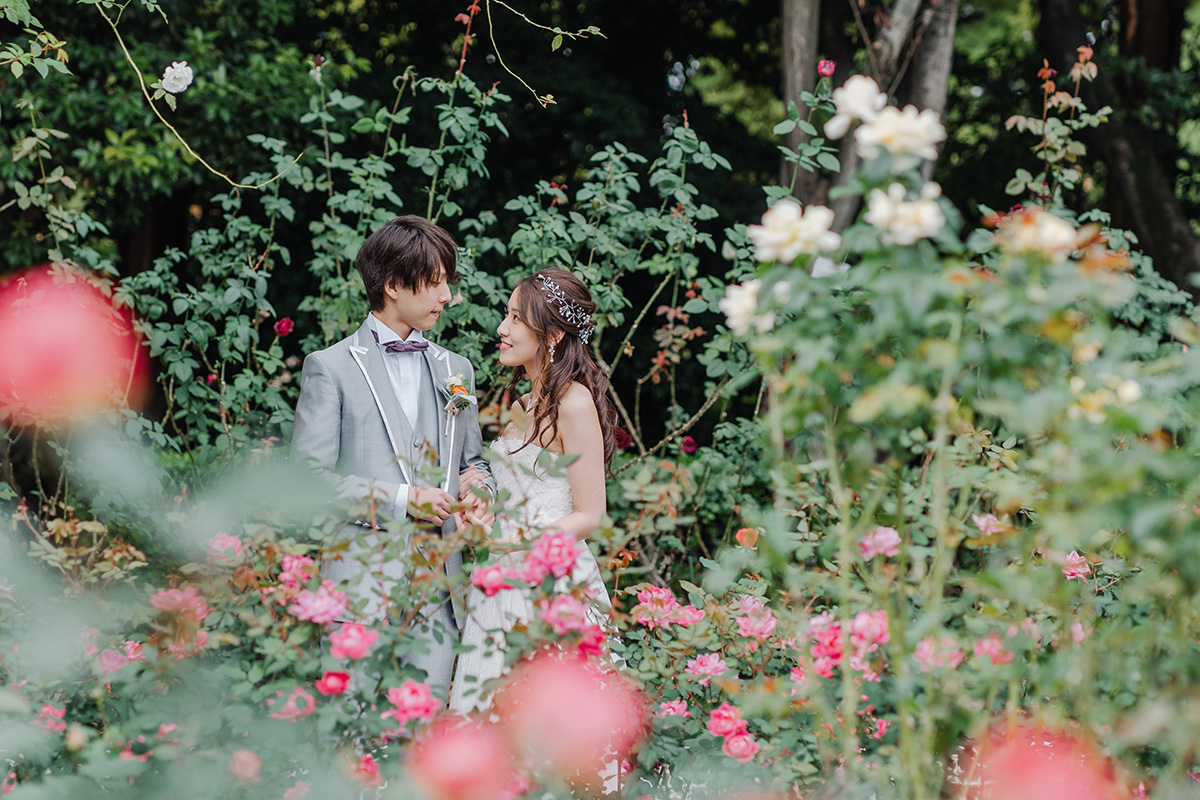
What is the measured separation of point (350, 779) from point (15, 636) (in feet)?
3.92

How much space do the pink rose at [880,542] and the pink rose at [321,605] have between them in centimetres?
98

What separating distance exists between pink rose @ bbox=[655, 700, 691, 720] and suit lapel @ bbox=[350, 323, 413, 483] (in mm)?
907

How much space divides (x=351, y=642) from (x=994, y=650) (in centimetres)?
113

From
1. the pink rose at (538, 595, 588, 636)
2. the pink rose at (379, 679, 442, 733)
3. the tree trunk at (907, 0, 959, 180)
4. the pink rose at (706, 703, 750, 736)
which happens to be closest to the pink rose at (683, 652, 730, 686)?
the pink rose at (706, 703, 750, 736)

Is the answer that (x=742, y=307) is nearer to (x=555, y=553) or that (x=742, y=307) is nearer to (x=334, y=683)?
(x=555, y=553)

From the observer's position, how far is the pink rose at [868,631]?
168 cm

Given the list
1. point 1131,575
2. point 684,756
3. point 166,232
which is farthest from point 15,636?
point 166,232

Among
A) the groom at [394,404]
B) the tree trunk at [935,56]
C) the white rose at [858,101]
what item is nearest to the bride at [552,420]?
the groom at [394,404]

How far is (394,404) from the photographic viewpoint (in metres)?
2.46

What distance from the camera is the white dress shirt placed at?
2510mm

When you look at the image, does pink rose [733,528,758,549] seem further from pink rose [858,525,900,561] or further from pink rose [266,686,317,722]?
pink rose [266,686,317,722]

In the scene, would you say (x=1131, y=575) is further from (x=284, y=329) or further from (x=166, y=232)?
(x=166, y=232)

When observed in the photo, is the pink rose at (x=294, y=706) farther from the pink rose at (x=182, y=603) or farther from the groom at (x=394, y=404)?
the groom at (x=394, y=404)

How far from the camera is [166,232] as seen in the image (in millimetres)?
8445
